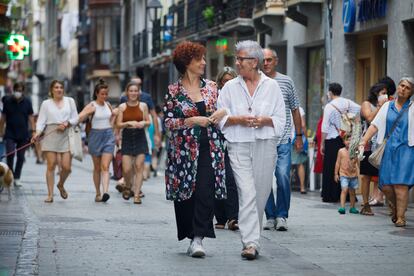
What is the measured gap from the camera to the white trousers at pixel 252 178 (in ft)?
36.4

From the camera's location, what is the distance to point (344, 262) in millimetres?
10844

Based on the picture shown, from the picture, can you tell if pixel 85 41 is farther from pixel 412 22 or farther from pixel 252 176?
pixel 252 176

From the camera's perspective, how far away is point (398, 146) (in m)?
14.7

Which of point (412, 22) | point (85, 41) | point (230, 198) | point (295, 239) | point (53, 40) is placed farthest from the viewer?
point (53, 40)

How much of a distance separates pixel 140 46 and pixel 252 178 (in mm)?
42722

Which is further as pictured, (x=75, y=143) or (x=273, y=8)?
(x=273, y=8)

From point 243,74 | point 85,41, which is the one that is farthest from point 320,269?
point 85,41

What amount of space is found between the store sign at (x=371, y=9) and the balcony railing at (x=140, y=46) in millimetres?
29297

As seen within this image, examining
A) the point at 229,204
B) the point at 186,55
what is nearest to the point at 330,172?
the point at 229,204

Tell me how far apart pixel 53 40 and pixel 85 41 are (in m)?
22.8

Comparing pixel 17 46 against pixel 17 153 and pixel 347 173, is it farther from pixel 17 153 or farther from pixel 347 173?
pixel 347 173

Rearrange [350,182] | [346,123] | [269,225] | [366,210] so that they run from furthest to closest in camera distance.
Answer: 1. [346,123]
2. [350,182]
3. [366,210]
4. [269,225]

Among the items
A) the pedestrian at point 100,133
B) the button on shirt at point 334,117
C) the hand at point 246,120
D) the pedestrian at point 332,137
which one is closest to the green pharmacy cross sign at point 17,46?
the pedestrian at point 100,133

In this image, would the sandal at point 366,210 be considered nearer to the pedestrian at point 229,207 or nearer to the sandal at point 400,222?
the sandal at point 400,222
